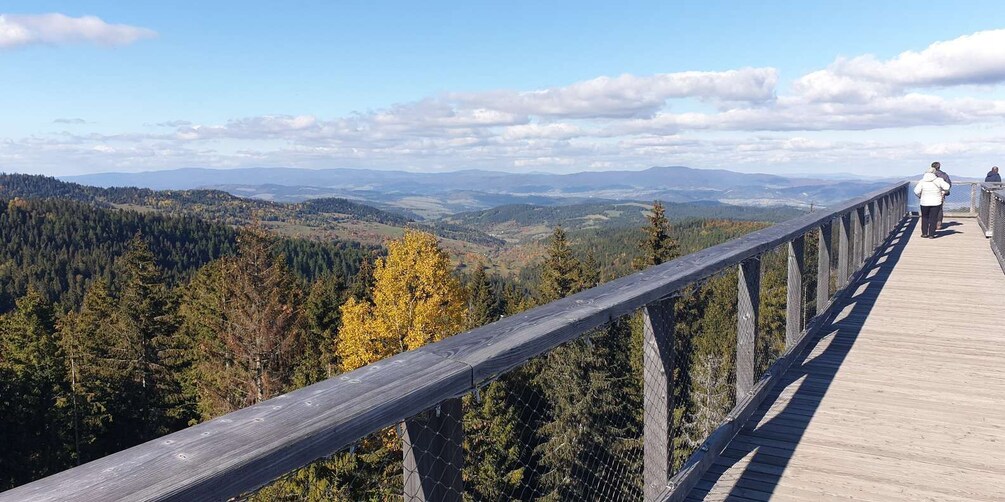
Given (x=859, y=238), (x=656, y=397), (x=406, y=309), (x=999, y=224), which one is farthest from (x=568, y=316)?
(x=406, y=309)

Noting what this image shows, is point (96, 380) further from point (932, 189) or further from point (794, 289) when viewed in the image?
point (932, 189)

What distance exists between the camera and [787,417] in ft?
15.8

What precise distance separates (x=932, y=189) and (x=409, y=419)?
17.1 meters

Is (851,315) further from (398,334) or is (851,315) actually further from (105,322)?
(105,322)

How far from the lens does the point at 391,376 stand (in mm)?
1771

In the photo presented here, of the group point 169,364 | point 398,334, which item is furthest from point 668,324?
point 169,364

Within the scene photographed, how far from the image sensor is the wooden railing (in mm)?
1180

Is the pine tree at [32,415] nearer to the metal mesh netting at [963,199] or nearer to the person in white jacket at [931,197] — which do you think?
the person in white jacket at [931,197]

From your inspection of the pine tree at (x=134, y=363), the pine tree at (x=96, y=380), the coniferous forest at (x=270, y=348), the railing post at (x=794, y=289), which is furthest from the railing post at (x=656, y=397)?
the pine tree at (x=96, y=380)

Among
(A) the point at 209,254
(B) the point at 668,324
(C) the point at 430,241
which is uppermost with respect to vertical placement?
(B) the point at 668,324

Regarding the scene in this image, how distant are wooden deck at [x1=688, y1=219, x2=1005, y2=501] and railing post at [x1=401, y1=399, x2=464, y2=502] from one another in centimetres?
234

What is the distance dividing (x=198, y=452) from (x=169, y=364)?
3919cm

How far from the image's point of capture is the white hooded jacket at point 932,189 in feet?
49.1

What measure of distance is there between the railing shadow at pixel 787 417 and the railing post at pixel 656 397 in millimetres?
708
